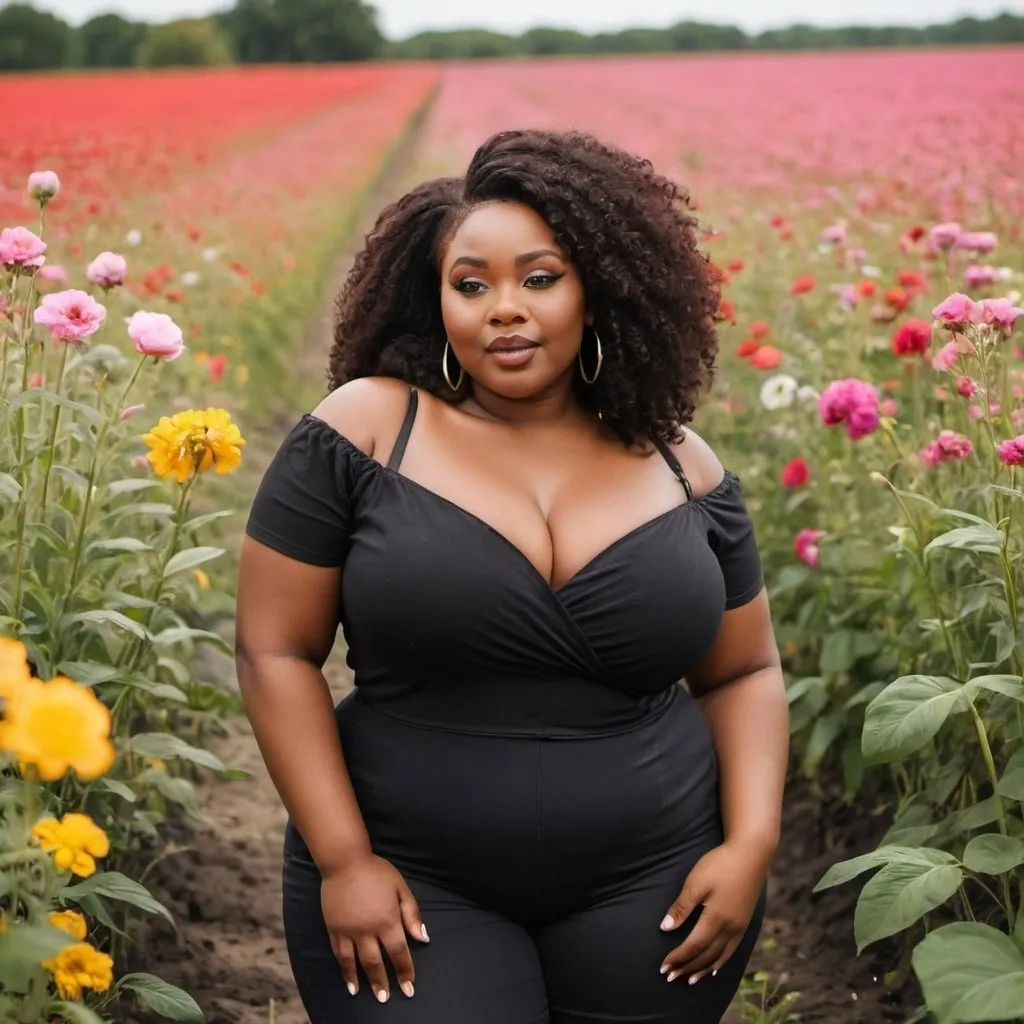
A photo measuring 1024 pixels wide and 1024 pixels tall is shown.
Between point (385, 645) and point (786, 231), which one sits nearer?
point (385, 645)

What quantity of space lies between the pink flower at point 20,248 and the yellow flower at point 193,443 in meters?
0.27

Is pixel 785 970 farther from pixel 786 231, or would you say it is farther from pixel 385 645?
pixel 786 231

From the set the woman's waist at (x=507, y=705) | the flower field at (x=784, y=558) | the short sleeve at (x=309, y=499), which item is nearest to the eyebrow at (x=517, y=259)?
the short sleeve at (x=309, y=499)

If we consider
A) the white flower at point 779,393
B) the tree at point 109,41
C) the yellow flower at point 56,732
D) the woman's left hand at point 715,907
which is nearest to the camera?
the yellow flower at point 56,732

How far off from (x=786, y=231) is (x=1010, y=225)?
2.14 feet

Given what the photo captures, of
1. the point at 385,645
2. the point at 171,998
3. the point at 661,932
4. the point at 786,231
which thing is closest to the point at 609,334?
the point at 385,645

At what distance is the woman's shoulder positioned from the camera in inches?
71.1

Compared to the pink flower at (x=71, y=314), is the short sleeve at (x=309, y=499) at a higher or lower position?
lower

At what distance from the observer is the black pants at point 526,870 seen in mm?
1739

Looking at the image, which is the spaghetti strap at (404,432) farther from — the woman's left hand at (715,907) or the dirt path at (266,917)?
the dirt path at (266,917)

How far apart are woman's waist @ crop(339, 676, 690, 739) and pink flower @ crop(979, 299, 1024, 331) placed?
71cm

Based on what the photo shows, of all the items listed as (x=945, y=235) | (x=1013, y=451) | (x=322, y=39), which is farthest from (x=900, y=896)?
(x=322, y=39)

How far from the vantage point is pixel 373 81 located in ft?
102

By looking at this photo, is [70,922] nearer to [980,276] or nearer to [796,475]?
[796,475]
